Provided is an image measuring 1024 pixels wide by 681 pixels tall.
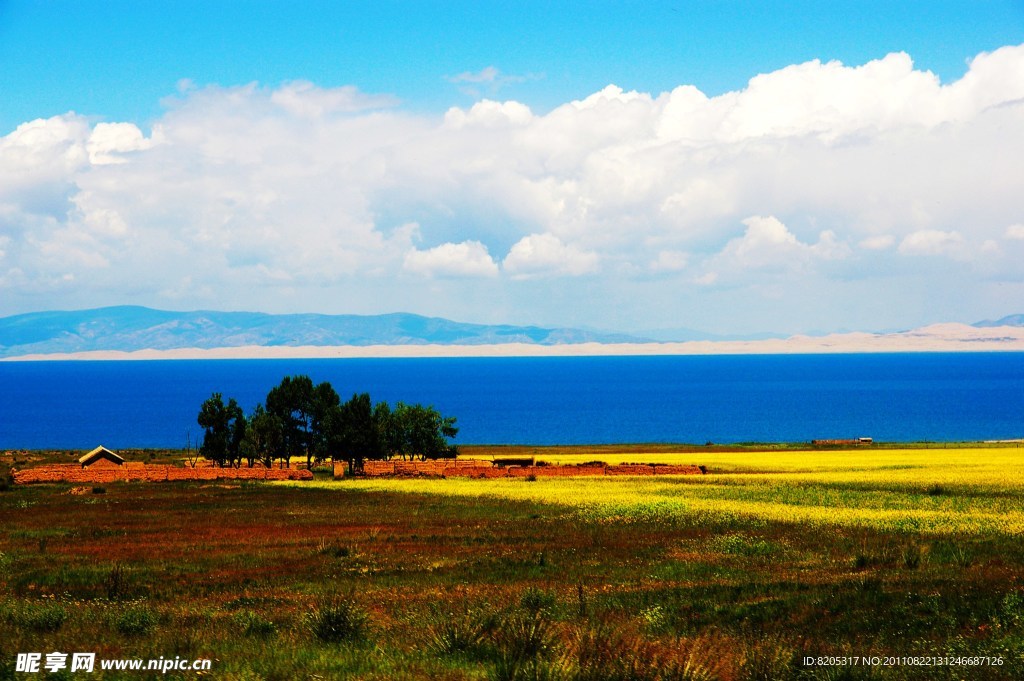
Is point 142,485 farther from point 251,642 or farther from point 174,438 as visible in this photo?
point 174,438

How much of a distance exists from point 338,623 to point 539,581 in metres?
8.76

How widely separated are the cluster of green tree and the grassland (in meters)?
35.3

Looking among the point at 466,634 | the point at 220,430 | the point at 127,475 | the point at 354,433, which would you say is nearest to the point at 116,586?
the point at 466,634

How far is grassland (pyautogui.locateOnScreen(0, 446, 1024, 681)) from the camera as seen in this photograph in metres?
13.1

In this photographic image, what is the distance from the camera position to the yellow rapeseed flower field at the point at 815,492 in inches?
1431

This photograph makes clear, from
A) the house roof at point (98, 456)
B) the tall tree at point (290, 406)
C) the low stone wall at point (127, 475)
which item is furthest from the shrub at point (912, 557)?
the tall tree at point (290, 406)

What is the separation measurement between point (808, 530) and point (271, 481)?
49.0 meters

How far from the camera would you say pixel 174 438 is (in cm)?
18212

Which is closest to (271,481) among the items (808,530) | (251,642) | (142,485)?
(142,485)

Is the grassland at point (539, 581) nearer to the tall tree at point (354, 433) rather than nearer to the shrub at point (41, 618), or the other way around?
the shrub at point (41, 618)

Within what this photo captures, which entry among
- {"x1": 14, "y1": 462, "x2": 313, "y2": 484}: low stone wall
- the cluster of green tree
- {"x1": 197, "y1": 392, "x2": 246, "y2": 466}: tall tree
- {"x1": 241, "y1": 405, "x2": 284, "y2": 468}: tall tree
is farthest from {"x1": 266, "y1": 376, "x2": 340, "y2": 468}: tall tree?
{"x1": 14, "y1": 462, "x2": 313, "y2": 484}: low stone wall

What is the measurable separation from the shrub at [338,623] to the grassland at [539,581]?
0.18 ft

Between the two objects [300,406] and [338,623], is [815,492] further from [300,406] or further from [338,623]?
[300,406]

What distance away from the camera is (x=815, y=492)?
4938cm
